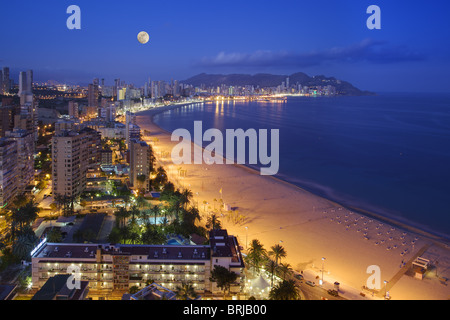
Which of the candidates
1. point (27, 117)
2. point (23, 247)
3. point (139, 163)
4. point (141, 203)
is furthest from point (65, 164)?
point (27, 117)

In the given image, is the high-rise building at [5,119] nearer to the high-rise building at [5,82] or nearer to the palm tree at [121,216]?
the palm tree at [121,216]

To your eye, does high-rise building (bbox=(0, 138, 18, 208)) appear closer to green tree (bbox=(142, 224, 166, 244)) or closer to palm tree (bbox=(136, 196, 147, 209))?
palm tree (bbox=(136, 196, 147, 209))

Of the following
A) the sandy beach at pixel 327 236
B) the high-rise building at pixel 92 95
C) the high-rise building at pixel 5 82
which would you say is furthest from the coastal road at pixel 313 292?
the high-rise building at pixel 5 82

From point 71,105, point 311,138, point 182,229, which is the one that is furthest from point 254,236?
point 71,105

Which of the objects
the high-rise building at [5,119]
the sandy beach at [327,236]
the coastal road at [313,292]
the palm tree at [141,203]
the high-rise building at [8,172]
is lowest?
the coastal road at [313,292]

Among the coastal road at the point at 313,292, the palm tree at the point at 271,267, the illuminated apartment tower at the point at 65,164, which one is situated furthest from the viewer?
the illuminated apartment tower at the point at 65,164

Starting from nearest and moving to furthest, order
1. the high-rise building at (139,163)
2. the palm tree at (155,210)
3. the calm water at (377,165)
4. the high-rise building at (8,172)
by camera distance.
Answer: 1. the palm tree at (155,210)
2. the high-rise building at (8,172)
3. the calm water at (377,165)
4. the high-rise building at (139,163)

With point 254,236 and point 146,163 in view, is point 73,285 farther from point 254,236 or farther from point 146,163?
point 146,163

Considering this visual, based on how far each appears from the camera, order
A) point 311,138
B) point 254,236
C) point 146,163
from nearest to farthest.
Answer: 1. point 254,236
2. point 146,163
3. point 311,138
